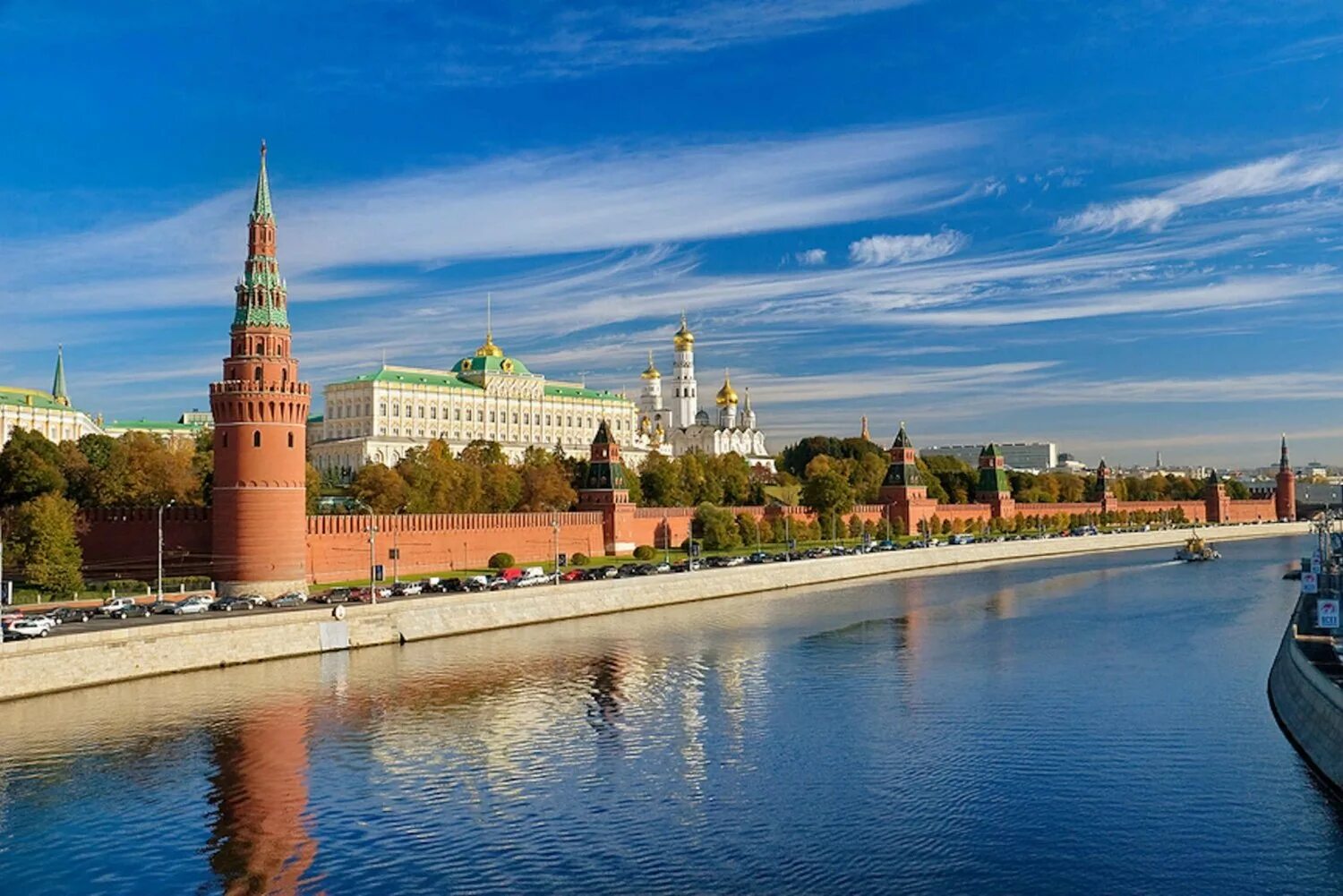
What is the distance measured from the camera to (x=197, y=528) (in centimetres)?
4369

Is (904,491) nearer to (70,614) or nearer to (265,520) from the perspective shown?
(265,520)

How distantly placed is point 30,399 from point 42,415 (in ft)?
6.54

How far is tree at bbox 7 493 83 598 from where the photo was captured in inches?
1549

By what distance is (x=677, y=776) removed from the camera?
21.7m

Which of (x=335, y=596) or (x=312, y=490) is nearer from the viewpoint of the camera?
(x=335, y=596)

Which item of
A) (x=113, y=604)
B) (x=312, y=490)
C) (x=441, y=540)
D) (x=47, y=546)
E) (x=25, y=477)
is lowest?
(x=113, y=604)

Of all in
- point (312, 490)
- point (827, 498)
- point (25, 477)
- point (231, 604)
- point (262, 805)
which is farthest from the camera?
point (827, 498)

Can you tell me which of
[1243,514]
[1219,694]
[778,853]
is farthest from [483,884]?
[1243,514]

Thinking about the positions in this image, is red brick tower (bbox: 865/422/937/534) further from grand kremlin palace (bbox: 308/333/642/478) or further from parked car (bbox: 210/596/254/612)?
parked car (bbox: 210/596/254/612)

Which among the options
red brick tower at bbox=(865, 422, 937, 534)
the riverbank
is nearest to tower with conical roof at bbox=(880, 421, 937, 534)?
red brick tower at bbox=(865, 422, 937, 534)

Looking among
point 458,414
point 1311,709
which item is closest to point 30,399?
point 458,414

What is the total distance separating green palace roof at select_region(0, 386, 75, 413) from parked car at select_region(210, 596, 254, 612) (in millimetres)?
59957

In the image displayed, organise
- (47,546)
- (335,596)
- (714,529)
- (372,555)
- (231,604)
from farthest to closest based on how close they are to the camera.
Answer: (714,529), (372,555), (47,546), (335,596), (231,604)

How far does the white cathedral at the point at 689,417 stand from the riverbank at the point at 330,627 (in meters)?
74.4
